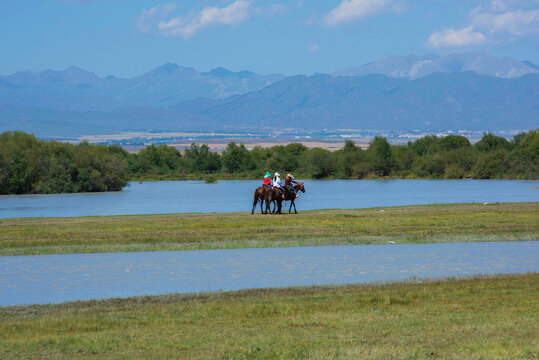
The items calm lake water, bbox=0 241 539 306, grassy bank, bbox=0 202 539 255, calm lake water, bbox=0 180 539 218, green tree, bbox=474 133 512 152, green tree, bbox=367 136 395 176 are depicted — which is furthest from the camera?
green tree, bbox=474 133 512 152

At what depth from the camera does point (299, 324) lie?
13.7 m

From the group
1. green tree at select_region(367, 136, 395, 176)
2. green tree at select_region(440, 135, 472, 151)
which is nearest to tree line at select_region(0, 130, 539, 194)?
green tree at select_region(367, 136, 395, 176)

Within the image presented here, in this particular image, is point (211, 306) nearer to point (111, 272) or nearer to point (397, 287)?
point (397, 287)

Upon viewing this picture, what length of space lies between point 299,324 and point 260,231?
1853cm

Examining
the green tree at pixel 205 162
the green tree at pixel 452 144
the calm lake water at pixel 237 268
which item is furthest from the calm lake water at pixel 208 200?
the green tree at pixel 205 162

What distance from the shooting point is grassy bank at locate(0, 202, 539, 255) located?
28714 millimetres

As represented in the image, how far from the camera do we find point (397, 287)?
17688mm

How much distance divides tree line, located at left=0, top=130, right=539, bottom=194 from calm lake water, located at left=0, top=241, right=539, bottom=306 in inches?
2570

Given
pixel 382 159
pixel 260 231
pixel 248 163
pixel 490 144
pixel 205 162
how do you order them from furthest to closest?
pixel 205 162 < pixel 248 163 < pixel 490 144 < pixel 382 159 < pixel 260 231

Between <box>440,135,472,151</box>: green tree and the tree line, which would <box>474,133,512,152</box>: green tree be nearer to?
the tree line

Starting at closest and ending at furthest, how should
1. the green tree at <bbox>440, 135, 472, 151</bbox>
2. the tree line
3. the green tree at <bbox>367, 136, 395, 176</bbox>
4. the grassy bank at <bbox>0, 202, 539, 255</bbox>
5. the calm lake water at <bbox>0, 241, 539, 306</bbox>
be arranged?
the calm lake water at <bbox>0, 241, 539, 306</bbox>, the grassy bank at <bbox>0, 202, 539, 255</bbox>, the tree line, the green tree at <bbox>367, 136, 395, 176</bbox>, the green tree at <bbox>440, 135, 472, 151</bbox>

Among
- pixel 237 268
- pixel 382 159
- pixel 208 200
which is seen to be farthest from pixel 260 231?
pixel 382 159

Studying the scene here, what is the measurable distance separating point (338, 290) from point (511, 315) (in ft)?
14.9

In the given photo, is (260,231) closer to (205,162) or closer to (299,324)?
(299,324)
